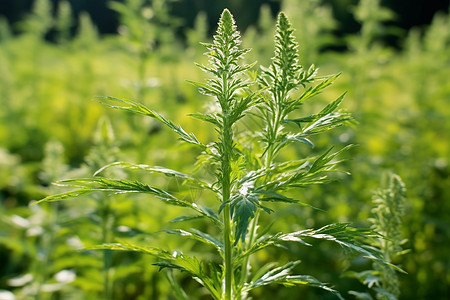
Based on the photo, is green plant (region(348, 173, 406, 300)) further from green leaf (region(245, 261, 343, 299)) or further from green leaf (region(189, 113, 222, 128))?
green leaf (region(189, 113, 222, 128))

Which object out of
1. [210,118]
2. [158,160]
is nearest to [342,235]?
[210,118]

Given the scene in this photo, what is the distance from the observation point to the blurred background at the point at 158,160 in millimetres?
2295

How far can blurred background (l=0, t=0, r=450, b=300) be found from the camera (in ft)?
7.53

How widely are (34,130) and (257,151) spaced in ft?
15.3

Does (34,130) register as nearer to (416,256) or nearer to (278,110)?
(416,256)

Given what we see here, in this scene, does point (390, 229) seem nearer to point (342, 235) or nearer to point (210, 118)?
point (342, 235)

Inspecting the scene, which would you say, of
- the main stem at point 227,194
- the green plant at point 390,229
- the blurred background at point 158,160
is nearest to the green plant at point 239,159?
the main stem at point 227,194

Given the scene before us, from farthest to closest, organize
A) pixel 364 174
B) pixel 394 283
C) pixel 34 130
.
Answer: pixel 34 130
pixel 364 174
pixel 394 283

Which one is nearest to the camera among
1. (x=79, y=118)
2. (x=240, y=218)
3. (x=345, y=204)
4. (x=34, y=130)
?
(x=240, y=218)

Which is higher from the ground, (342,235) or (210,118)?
(210,118)

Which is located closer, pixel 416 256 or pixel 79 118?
pixel 416 256

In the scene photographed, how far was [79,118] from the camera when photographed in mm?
5848

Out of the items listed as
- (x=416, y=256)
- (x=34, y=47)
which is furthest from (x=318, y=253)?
(x=34, y=47)

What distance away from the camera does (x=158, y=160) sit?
12.1 ft
